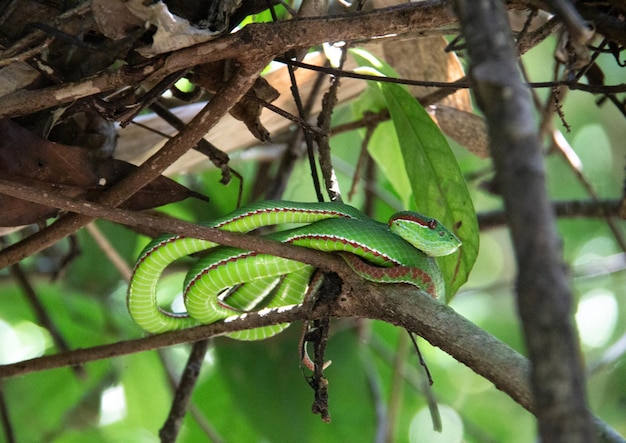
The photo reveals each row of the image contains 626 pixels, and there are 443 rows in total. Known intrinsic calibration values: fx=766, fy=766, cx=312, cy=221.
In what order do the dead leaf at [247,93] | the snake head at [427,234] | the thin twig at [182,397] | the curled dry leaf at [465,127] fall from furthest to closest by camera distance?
the curled dry leaf at [465,127] < the thin twig at [182,397] < the snake head at [427,234] < the dead leaf at [247,93]

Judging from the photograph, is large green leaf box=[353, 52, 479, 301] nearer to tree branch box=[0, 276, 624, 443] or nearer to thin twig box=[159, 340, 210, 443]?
tree branch box=[0, 276, 624, 443]

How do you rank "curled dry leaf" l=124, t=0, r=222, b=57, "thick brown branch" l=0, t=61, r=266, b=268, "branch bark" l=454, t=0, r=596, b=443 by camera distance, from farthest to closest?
1. "thick brown branch" l=0, t=61, r=266, b=268
2. "curled dry leaf" l=124, t=0, r=222, b=57
3. "branch bark" l=454, t=0, r=596, b=443

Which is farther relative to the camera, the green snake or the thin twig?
the thin twig

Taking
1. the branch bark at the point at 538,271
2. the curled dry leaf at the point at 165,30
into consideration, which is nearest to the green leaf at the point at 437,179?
the curled dry leaf at the point at 165,30

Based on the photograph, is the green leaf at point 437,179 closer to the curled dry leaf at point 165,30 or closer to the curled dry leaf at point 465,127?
the curled dry leaf at point 465,127

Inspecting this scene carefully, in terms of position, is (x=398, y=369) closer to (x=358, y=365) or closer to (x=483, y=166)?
(x=358, y=365)

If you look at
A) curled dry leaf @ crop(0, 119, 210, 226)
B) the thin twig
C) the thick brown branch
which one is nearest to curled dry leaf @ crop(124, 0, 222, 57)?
the thick brown branch

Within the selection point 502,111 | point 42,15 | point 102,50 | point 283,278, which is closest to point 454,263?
point 283,278
